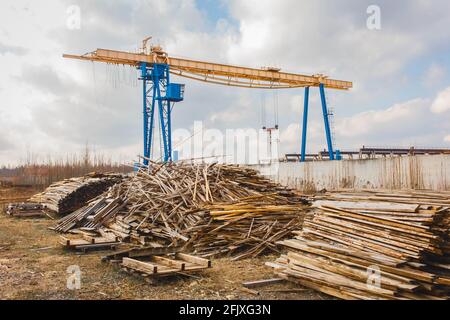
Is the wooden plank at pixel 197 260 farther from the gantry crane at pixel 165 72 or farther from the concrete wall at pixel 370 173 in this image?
the gantry crane at pixel 165 72

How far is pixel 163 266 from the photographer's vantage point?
7.17 m

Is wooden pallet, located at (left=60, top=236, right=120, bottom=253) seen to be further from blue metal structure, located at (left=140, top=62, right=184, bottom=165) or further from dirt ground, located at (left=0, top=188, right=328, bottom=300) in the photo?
blue metal structure, located at (left=140, top=62, right=184, bottom=165)

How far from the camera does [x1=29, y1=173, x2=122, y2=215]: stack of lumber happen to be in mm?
16870

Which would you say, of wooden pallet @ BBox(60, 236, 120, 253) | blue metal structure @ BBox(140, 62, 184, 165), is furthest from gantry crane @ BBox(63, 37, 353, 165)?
wooden pallet @ BBox(60, 236, 120, 253)

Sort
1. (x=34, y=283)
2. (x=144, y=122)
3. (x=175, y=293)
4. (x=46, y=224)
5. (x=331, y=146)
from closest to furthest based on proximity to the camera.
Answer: (x=175, y=293), (x=34, y=283), (x=46, y=224), (x=144, y=122), (x=331, y=146)

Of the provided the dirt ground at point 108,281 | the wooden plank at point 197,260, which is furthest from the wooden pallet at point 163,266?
the dirt ground at point 108,281

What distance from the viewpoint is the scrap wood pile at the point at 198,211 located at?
379 inches

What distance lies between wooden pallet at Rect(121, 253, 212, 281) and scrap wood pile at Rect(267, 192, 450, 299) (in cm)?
143

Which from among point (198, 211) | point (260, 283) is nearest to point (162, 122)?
point (198, 211)

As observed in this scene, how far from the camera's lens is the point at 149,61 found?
26484 mm
